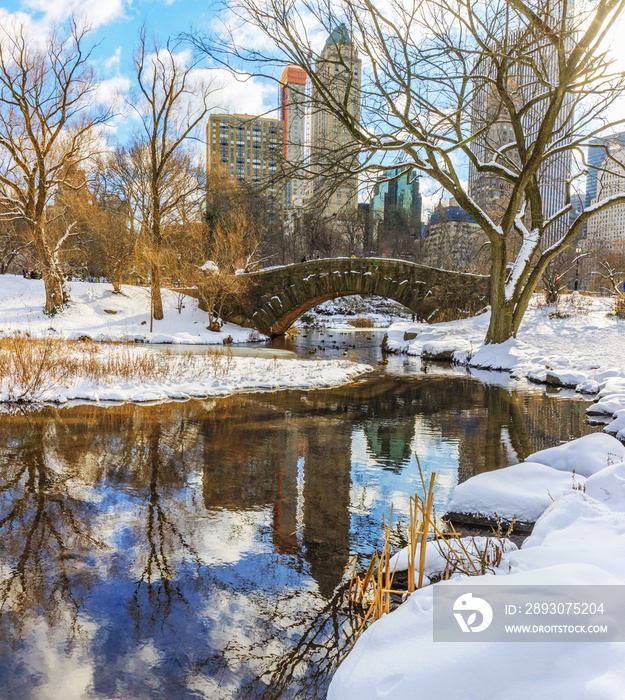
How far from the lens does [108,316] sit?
902 inches

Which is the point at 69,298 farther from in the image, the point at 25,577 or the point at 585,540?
the point at 585,540

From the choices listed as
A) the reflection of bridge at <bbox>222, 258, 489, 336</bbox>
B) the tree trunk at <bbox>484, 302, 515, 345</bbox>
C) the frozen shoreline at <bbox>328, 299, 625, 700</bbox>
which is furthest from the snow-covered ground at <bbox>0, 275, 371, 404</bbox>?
the frozen shoreline at <bbox>328, 299, 625, 700</bbox>

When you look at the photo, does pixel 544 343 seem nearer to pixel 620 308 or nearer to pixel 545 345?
pixel 545 345

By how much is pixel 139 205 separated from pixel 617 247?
3540cm

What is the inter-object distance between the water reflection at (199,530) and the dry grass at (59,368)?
988 millimetres

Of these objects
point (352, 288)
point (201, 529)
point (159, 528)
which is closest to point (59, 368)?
point (159, 528)

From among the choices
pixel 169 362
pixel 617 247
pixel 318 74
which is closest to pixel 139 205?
pixel 169 362

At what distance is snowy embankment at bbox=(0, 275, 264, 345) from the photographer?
1959 centimetres

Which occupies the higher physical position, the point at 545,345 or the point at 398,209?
the point at 398,209

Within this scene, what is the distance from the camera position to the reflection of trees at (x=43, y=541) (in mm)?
3018

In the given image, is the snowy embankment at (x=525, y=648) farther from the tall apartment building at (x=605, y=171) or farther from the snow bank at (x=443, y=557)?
the tall apartment building at (x=605, y=171)

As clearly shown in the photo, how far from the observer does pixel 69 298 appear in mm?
22766

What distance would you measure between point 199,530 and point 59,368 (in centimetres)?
680

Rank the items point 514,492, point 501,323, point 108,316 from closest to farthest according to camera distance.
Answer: point 514,492, point 501,323, point 108,316
